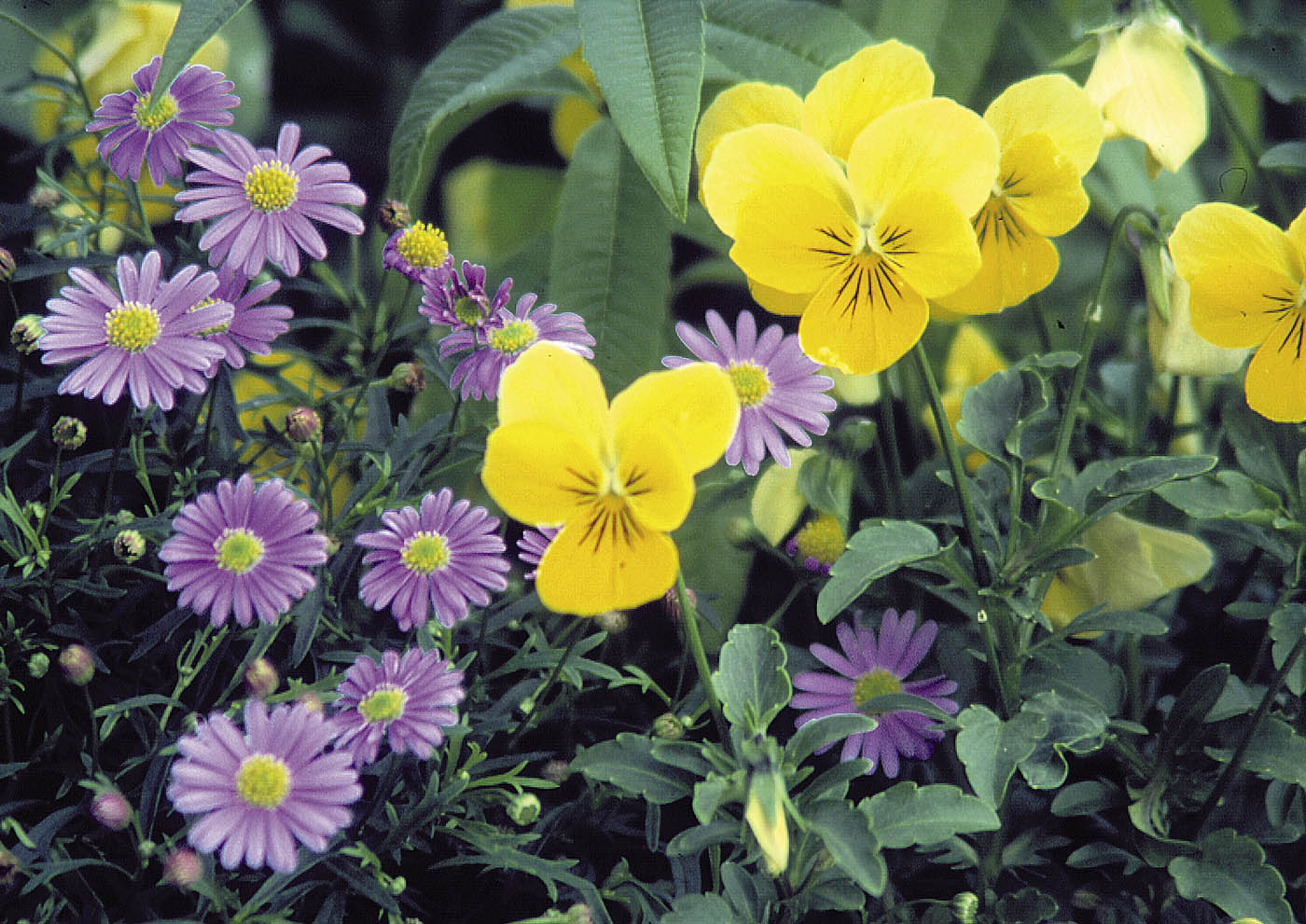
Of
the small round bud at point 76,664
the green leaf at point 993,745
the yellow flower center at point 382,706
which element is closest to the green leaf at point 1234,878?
the green leaf at point 993,745

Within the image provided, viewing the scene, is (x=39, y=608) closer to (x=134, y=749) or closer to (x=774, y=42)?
(x=134, y=749)

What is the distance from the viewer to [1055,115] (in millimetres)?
432

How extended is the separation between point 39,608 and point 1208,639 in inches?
21.5

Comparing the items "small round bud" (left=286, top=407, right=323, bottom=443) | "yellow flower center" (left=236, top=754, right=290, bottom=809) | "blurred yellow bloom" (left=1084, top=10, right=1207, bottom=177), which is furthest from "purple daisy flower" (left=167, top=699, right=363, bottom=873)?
"blurred yellow bloom" (left=1084, top=10, right=1207, bottom=177)

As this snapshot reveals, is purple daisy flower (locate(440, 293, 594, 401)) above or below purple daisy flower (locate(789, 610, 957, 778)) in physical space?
above

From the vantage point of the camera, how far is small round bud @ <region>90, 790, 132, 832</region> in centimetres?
33

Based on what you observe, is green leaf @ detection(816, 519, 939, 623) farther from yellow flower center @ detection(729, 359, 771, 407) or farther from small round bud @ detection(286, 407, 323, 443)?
small round bud @ detection(286, 407, 323, 443)

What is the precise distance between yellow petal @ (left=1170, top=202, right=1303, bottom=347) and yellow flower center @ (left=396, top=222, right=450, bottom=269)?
29cm

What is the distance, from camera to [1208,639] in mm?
569

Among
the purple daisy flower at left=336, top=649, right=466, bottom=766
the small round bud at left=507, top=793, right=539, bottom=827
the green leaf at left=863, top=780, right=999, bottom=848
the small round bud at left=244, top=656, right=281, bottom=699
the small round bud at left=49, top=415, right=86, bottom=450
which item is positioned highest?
the small round bud at left=49, top=415, right=86, bottom=450

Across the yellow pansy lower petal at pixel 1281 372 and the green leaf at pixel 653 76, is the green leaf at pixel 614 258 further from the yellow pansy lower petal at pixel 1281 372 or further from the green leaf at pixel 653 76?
the yellow pansy lower petal at pixel 1281 372

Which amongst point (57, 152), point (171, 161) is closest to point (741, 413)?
point (171, 161)

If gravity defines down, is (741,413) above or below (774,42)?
below

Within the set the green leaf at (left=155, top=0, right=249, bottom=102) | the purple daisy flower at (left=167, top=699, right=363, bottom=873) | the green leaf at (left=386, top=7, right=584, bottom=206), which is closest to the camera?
the purple daisy flower at (left=167, top=699, right=363, bottom=873)
